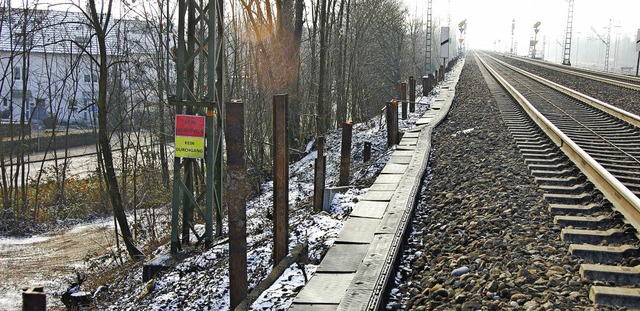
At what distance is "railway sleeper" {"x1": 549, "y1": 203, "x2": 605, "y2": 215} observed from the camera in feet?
18.3

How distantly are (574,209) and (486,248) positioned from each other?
143 cm

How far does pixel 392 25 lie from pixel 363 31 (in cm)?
1035

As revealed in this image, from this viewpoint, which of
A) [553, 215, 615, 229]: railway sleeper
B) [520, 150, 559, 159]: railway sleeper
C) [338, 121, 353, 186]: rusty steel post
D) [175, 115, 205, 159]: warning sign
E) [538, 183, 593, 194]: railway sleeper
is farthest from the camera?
[338, 121, 353, 186]: rusty steel post

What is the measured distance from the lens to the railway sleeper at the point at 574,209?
5.59 m

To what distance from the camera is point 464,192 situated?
6699 mm

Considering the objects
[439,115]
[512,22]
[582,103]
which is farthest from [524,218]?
[512,22]

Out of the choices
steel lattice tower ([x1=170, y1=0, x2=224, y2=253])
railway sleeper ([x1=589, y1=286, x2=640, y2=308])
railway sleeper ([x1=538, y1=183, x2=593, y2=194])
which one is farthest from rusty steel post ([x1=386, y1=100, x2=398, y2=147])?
railway sleeper ([x1=589, y1=286, x2=640, y2=308])

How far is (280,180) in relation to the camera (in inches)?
223

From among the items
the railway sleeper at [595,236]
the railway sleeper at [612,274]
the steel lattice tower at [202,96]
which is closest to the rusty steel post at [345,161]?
the steel lattice tower at [202,96]

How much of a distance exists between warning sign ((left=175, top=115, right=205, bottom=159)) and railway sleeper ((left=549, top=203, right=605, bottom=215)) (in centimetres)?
477

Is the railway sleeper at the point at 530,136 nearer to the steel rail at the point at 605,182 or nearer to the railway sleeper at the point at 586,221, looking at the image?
the steel rail at the point at 605,182

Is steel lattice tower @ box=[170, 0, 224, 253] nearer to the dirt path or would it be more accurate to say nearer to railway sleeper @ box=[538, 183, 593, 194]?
the dirt path

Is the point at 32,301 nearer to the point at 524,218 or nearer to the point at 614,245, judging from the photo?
the point at 524,218

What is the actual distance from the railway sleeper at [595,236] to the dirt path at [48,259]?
9.86 meters
